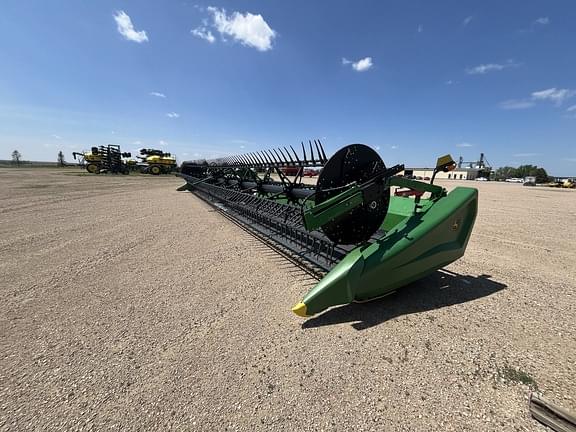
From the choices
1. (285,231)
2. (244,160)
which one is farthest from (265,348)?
(244,160)

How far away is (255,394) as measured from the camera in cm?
199

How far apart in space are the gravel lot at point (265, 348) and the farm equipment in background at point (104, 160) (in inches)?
1426

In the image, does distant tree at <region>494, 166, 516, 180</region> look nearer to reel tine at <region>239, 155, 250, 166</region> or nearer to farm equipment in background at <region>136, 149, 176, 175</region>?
farm equipment in background at <region>136, 149, 176, 175</region>

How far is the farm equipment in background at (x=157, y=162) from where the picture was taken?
3651cm

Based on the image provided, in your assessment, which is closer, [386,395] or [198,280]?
[386,395]

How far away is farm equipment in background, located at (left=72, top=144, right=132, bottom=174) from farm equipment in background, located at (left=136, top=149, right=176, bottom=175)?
3069mm

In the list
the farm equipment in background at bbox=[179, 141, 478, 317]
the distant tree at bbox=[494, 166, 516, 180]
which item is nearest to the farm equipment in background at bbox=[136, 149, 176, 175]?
the farm equipment in background at bbox=[179, 141, 478, 317]

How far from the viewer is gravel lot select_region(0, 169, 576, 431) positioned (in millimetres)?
1828

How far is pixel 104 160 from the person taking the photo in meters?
35.0

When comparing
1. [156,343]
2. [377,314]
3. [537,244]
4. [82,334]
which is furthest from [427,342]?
[537,244]

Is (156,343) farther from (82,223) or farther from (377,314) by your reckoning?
(82,223)

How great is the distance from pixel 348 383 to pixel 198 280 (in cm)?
269

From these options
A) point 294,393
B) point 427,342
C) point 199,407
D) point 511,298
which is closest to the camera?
point 199,407

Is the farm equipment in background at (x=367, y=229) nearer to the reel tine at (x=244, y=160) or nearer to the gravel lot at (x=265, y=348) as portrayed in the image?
the gravel lot at (x=265, y=348)
